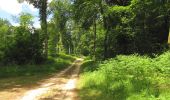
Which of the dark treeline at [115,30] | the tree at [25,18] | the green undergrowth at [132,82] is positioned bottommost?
the green undergrowth at [132,82]

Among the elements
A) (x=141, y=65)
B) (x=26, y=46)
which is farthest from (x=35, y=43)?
(x=141, y=65)

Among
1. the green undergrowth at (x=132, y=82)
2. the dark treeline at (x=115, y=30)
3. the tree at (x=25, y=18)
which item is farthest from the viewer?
the tree at (x=25, y=18)

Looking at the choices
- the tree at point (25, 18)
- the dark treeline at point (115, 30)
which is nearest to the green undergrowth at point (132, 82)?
the dark treeline at point (115, 30)

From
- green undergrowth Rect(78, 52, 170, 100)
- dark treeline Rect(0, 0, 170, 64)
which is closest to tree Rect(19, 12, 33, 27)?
dark treeline Rect(0, 0, 170, 64)

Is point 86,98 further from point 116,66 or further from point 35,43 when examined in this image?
point 35,43

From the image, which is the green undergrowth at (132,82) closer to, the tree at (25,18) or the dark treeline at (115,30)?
the dark treeline at (115,30)

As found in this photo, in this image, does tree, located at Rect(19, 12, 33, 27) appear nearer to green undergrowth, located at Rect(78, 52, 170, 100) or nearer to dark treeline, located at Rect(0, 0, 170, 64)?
dark treeline, located at Rect(0, 0, 170, 64)

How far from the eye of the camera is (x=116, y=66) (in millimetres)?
20000

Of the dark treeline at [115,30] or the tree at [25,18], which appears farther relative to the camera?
the tree at [25,18]

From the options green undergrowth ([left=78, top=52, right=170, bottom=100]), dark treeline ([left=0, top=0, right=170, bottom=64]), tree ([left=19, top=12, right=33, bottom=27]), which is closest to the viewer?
green undergrowth ([left=78, top=52, right=170, bottom=100])

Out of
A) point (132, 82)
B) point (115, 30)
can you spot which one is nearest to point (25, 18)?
point (115, 30)

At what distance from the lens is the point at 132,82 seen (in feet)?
49.7

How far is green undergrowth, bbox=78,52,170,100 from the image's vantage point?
1291 cm

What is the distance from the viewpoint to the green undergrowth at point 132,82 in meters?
12.9
